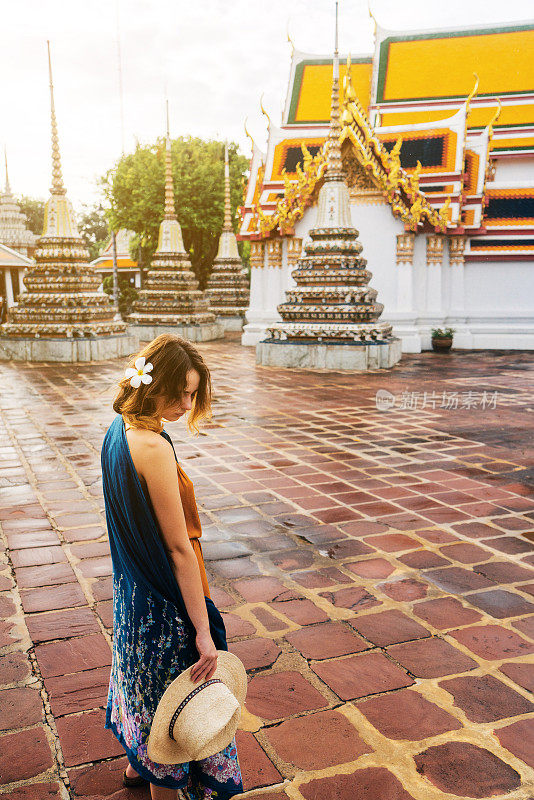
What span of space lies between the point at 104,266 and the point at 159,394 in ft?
139

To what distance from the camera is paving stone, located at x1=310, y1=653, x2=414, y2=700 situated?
274cm

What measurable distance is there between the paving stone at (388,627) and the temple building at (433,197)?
39.3 ft

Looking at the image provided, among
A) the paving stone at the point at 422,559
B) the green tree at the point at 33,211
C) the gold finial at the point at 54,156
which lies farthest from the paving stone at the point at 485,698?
the green tree at the point at 33,211

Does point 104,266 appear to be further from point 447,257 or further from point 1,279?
point 447,257

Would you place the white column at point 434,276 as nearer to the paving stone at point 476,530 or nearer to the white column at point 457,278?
the white column at point 457,278

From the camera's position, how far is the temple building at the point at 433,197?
15414mm

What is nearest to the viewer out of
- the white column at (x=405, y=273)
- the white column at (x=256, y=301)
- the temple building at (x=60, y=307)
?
the temple building at (x=60, y=307)

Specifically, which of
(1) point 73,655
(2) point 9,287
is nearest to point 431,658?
(1) point 73,655

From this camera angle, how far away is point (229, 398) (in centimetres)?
938

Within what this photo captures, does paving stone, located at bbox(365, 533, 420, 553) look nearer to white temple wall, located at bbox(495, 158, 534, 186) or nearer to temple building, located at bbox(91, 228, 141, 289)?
white temple wall, located at bbox(495, 158, 534, 186)

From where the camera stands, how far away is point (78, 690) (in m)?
2.74

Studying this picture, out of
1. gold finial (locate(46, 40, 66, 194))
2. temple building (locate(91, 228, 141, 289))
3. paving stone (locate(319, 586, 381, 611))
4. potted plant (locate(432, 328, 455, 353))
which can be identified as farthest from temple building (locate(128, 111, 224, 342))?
temple building (locate(91, 228, 141, 289))

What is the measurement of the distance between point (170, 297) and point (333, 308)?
23.3ft

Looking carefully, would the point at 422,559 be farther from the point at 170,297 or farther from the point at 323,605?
the point at 170,297
